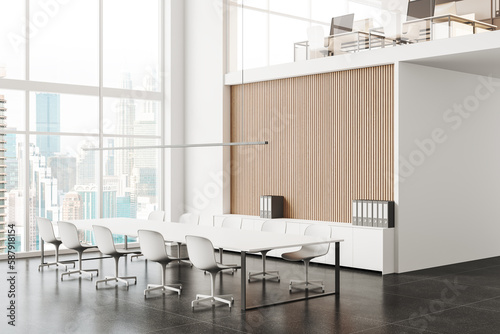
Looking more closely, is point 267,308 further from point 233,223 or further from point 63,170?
point 63,170

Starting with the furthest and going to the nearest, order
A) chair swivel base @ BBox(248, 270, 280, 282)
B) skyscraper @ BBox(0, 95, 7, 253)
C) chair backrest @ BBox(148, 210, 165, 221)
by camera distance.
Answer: chair backrest @ BBox(148, 210, 165, 221) < skyscraper @ BBox(0, 95, 7, 253) < chair swivel base @ BBox(248, 270, 280, 282)

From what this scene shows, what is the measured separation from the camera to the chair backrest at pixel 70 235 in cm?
894

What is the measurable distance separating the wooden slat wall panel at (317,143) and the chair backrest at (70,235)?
3.74 meters

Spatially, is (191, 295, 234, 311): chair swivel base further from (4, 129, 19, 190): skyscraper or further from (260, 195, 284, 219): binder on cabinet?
(4, 129, 19, 190): skyscraper

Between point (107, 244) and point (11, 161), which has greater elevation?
point (11, 161)

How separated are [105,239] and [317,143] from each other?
4148 millimetres

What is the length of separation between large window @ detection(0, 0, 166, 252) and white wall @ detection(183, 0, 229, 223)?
0.60 m

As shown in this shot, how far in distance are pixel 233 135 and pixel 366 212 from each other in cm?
356

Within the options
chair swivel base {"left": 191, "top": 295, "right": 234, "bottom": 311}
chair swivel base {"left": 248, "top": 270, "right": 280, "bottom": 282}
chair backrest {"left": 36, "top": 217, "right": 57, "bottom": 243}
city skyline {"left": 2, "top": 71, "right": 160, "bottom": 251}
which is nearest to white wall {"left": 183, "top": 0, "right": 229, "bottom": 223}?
city skyline {"left": 2, "top": 71, "right": 160, "bottom": 251}

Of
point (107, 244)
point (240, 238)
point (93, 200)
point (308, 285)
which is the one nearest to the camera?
point (240, 238)

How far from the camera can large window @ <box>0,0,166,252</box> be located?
11164 millimetres

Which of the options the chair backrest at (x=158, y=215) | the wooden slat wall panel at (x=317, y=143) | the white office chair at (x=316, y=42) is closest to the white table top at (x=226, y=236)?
the chair backrest at (x=158, y=215)

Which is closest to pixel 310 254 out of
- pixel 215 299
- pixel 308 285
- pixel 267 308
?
pixel 308 285

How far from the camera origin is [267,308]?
23.6 feet
